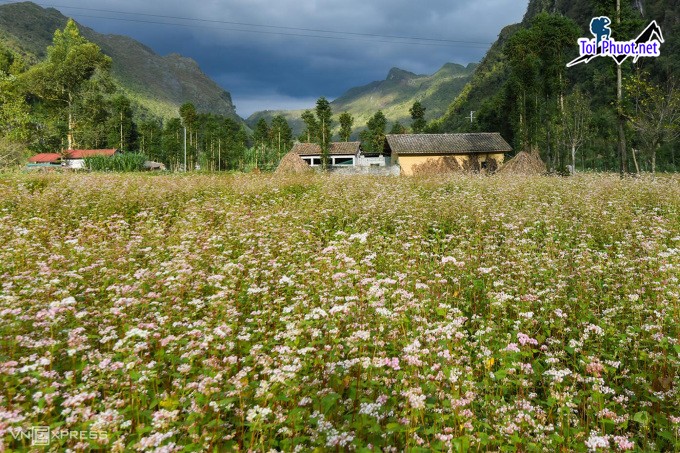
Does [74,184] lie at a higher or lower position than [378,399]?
higher

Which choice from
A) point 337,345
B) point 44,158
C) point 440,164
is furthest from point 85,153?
point 337,345

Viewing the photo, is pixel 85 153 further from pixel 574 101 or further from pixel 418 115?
pixel 574 101

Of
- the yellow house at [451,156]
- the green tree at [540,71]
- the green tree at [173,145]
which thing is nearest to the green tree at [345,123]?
the yellow house at [451,156]

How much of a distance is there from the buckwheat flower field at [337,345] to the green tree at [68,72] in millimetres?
57370

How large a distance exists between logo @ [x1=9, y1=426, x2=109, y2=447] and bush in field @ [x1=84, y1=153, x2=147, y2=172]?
41.5 m

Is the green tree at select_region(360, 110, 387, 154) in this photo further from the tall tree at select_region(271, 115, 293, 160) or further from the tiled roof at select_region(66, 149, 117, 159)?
the tiled roof at select_region(66, 149, 117, 159)

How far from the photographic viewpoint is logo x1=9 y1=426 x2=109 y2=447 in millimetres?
1953

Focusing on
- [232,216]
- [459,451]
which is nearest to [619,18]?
[232,216]

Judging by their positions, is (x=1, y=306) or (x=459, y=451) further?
(x=1, y=306)

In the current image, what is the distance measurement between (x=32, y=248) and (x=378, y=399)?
5905 mm

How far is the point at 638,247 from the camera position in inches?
235

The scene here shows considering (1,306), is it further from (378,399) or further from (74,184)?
(74,184)

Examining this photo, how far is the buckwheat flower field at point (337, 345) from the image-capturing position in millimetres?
2262

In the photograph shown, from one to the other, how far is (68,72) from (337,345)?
2552 inches
